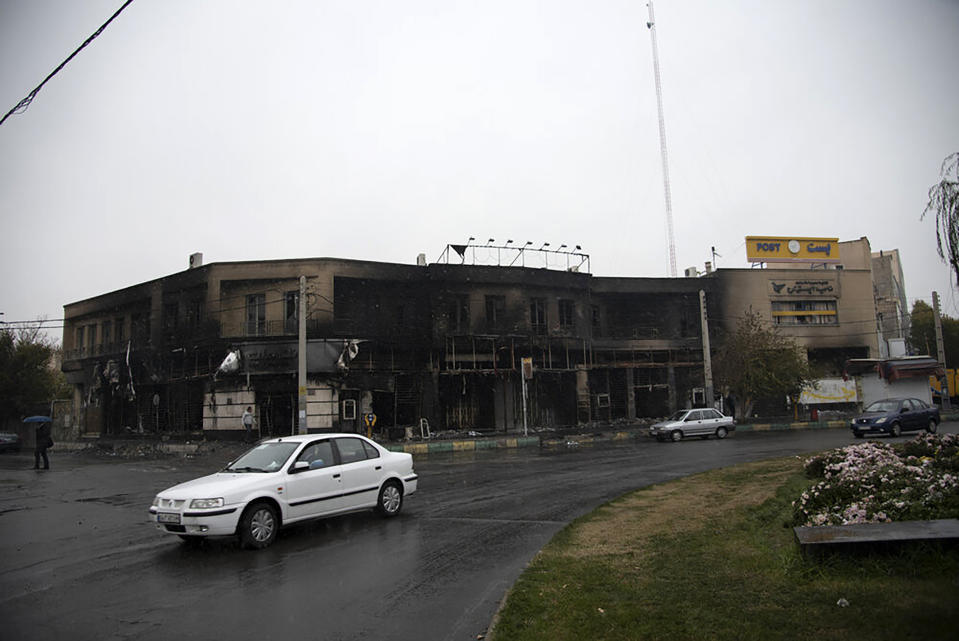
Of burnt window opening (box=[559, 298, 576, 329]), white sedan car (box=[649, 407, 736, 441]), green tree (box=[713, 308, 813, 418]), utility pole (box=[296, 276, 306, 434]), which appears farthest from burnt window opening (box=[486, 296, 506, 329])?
green tree (box=[713, 308, 813, 418])

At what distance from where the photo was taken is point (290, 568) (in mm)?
7770

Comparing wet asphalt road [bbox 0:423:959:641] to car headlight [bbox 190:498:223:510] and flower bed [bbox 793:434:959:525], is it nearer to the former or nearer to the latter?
car headlight [bbox 190:498:223:510]

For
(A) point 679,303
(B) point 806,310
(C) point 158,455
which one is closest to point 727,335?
(A) point 679,303

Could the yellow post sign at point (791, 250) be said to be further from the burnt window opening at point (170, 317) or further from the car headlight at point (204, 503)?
the car headlight at point (204, 503)

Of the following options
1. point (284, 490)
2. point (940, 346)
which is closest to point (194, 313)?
point (284, 490)

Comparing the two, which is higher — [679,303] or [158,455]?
[679,303]

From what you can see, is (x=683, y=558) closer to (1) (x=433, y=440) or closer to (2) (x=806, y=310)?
(1) (x=433, y=440)

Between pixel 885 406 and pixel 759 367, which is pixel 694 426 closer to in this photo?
pixel 885 406

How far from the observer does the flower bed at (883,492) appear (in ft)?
22.1

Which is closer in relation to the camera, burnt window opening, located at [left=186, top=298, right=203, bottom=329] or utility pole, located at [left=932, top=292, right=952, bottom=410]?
burnt window opening, located at [left=186, top=298, right=203, bottom=329]

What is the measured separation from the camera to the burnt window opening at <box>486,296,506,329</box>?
36.1 meters

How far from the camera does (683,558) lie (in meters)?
7.12

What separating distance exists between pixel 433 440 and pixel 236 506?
23183 millimetres

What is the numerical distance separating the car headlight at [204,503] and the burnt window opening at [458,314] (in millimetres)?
26462
